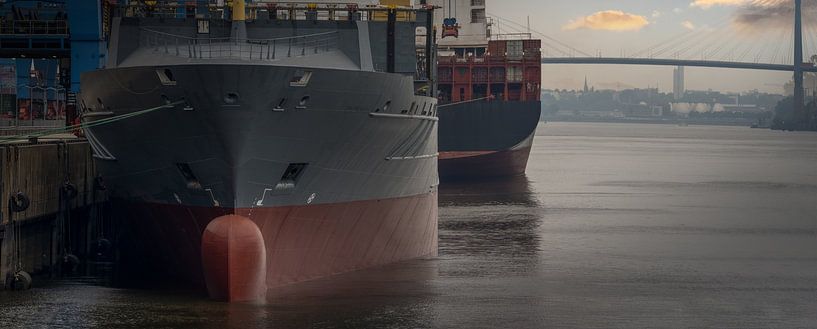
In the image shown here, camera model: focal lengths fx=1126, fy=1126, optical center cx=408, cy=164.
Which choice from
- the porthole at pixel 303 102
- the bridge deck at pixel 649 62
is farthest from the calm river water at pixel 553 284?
the bridge deck at pixel 649 62

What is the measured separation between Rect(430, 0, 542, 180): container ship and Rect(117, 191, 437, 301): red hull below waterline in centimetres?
3692

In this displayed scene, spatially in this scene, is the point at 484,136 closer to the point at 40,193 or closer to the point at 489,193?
the point at 489,193

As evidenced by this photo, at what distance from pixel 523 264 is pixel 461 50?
48935 millimetres

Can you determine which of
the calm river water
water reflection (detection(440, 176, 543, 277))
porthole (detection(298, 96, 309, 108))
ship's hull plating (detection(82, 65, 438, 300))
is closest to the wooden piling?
the calm river water

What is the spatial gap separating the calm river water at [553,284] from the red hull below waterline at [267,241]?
15.3 inches

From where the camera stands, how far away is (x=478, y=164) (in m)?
64.2

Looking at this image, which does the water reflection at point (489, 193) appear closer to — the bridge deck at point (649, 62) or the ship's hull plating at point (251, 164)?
the ship's hull plating at point (251, 164)

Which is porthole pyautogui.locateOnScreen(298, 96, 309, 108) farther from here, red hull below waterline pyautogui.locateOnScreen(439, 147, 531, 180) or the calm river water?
red hull below waterline pyautogui.locateOnScreen(439, 147, 531, 180)

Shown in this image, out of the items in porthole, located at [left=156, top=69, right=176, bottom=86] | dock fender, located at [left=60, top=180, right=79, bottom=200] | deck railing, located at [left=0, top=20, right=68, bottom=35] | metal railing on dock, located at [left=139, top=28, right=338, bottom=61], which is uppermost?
deck railing, located at [left=0, top=20, right=68, bottom=35]

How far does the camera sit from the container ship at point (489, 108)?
62.8 metres

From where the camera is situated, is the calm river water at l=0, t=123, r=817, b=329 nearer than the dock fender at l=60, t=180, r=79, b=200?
Yes

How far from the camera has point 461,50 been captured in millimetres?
76312

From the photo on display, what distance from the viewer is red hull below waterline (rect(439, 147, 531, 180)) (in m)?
62.6

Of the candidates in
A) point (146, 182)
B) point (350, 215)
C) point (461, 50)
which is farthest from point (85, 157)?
point (461, 50)
